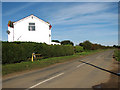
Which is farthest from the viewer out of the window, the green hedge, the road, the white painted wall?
the window

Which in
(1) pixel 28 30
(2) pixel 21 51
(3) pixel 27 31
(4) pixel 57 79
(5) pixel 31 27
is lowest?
(4) pixel 57 79

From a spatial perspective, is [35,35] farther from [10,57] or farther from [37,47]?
[10,57]

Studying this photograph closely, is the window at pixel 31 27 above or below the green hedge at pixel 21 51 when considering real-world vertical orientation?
above

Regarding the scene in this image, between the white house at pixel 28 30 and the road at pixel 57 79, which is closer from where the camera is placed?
the road at pixel 57 79

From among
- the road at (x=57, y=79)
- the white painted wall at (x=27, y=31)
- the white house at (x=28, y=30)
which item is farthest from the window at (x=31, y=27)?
the road at (x=57, y=79)

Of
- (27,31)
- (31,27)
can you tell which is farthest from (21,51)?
(31,27)

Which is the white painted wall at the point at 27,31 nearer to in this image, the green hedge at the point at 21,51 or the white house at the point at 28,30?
the white house at the point at 28,30

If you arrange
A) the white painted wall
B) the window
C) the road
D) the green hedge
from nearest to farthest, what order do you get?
the road → the green hedge → the white painted wall → the window

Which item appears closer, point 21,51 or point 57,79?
point 57,79

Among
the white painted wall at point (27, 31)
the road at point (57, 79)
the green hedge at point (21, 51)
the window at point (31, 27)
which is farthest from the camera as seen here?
the window at point (31, 27)

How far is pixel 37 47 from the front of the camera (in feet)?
72.5

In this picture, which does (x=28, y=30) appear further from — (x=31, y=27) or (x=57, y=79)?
(x=57, y=79)

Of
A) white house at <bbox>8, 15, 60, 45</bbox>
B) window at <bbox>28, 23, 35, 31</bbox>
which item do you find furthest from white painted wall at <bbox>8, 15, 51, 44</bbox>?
window at <bbox>28, 23, 35, 31</bbox>

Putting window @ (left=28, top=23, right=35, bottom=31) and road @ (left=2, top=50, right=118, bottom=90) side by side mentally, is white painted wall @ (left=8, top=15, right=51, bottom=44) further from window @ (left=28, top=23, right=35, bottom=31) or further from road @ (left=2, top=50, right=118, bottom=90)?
road @ (left=2, top=50, right=118, bottom=90)
